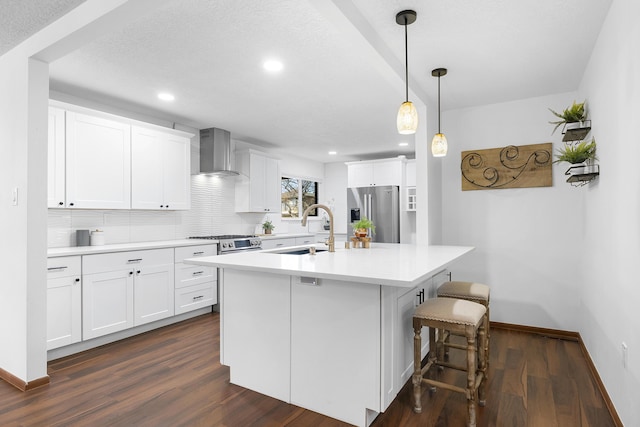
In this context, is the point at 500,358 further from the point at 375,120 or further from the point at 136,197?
the point at 136,197

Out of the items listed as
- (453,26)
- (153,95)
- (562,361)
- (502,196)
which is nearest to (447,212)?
(502,196)

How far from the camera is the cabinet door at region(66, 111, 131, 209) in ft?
11.1

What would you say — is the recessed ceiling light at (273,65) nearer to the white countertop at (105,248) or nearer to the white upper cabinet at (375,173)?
the white countertop at (105,248)

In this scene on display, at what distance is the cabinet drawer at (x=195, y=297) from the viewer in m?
4.05

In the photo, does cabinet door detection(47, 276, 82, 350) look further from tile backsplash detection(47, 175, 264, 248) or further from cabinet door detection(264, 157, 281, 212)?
cabinet door detection(264, 157, 281, 212)

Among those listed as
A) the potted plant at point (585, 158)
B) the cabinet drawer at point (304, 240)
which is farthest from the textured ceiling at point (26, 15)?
the cabinet drawer at point (304, 240)

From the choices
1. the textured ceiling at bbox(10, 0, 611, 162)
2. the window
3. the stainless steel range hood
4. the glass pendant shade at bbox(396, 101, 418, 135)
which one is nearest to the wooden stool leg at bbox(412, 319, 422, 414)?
the glass pendant shade at bbox(396, 101, 418, 135)

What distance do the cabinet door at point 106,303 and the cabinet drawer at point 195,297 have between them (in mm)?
572

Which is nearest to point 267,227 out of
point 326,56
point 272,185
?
point 272,185

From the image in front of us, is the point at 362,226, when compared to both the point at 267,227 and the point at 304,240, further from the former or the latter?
the point at 304,240

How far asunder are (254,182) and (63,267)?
9.75 ft

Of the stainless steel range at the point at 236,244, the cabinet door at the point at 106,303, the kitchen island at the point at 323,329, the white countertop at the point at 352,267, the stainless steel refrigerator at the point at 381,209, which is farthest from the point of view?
the stainless steel refrigerator at the point at 381,209

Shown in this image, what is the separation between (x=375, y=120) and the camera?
466 centimetres

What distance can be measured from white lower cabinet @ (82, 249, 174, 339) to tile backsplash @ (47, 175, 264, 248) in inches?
25.5
